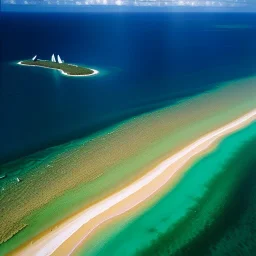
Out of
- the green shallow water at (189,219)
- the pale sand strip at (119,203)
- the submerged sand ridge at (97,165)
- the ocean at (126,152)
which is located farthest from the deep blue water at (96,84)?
the green shallow water at (189,219)

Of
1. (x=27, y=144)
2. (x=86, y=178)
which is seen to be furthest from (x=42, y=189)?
(x=27, y=144)

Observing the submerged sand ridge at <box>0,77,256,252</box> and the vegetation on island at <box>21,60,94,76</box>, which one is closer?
the submerged sand ridge at <box>0,77,256,252</box>

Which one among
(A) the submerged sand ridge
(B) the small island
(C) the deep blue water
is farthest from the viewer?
(B) the small island

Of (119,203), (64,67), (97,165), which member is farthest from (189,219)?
(64,67)

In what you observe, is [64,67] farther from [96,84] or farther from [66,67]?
[96,84]

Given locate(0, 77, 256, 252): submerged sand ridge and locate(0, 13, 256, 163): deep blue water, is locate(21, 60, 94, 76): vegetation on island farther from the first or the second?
locate(0, 77, 256, 252): submerged sand ridge

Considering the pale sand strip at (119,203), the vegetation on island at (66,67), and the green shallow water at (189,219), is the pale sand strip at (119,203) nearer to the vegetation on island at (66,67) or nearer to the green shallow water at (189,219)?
the green shallow water at (189,219)

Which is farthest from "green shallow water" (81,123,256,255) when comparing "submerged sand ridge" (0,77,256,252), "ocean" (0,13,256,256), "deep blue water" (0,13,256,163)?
"deep blue water" (0,13,256,163)
